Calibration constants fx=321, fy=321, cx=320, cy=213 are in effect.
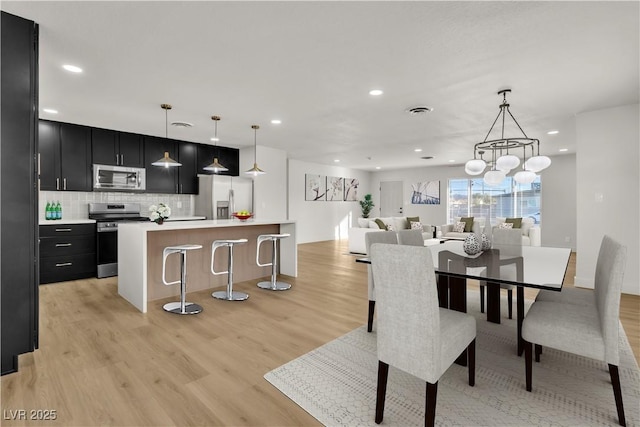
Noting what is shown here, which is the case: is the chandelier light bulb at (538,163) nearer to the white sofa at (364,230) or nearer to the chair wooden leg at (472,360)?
the chair wooden leg at (472,360)

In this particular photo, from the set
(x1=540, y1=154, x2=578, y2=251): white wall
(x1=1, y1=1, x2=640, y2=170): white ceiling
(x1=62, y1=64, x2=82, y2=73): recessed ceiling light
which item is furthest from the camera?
(x1=540, y1=154, x2=578, y2=251): white wall

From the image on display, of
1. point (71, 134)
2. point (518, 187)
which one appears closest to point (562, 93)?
point (518, 187)

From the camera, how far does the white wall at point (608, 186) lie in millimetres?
4117

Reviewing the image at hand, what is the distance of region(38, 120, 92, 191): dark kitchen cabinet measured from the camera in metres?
4.80

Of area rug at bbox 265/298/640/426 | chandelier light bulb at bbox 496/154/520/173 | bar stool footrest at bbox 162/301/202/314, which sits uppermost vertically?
chandelier light bulb at bbox 496/154/520/173

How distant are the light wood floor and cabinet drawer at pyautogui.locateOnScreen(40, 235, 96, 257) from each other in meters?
0.65

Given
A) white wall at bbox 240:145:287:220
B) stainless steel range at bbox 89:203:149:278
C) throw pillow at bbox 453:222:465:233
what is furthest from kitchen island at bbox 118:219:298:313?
throw pillow at bbox 453:222:465:233

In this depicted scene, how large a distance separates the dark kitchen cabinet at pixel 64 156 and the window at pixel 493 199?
8.98 meters

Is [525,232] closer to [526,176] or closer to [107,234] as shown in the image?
[526,176]

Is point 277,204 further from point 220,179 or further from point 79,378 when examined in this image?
point 79,378

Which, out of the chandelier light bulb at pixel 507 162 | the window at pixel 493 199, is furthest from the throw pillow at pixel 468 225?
the chandelier light bulb at pixel 507 162

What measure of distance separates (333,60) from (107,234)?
4.50 metres

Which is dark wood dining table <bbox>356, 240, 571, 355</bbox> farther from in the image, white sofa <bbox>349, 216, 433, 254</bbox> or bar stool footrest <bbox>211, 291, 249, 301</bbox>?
white sofa <bbox>349, 216, 433, 254</bbox>

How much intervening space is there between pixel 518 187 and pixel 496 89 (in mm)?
6610
